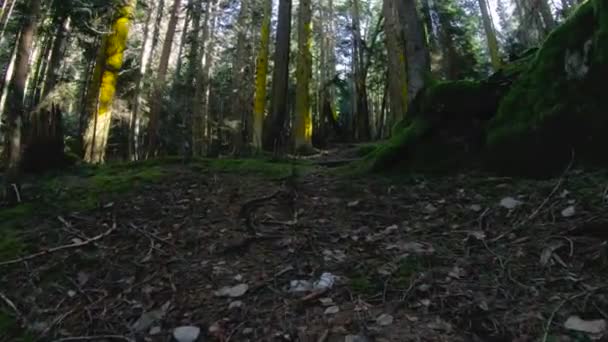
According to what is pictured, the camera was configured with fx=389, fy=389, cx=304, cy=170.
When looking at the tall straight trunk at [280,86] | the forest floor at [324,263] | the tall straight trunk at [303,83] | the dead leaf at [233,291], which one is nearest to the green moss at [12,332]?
the forest floor at [324,263]

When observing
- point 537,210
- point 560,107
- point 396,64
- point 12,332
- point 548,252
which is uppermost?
point 396,64

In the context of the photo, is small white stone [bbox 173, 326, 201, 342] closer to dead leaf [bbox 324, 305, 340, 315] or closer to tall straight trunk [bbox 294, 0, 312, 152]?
dead leaf [bbox 324, 305, 340, 315]

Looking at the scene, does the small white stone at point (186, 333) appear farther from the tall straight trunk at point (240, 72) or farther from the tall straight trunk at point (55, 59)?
the tall straight trunk at point (240, 72)

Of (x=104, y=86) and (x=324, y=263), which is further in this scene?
(x=104, y=86)

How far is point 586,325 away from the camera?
176 cm

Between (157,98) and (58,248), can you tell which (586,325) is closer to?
(58,248)

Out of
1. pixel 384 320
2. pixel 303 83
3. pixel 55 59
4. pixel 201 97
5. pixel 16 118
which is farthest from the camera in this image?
pixel 201 97

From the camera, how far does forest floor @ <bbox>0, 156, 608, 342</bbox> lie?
2.05 meters

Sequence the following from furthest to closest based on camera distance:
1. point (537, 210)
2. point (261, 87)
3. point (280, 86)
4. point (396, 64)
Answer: point (396, 64) < point (261, 87) < point (280, 86) < point (537, 210)

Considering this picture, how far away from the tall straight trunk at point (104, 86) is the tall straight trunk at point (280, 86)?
3.52 m

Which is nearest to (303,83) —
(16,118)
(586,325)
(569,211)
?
(16,118)

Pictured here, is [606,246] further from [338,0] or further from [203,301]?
[338,0]

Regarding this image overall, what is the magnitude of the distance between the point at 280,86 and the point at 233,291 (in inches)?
277

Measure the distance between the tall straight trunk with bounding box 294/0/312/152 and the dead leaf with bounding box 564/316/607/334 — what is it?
826 cm
